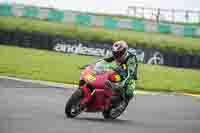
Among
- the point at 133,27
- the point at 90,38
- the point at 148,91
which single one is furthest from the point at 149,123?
the point at 133,27

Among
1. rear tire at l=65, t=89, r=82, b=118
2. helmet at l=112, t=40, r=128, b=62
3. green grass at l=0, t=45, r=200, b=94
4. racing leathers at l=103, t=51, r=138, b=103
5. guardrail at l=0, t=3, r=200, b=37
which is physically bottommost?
green grass at l=0, t=45, r=200, b=94

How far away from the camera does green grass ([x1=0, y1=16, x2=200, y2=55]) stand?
37938 millimetres

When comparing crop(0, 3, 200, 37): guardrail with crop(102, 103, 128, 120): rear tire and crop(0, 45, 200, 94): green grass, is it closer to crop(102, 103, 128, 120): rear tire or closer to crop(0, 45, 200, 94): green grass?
crop(0, 45, 200, 94): green grass

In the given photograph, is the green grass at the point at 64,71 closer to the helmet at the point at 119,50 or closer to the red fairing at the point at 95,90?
the helmet at the point at 119,50

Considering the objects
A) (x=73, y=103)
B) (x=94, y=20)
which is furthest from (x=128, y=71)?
(x=94, y=20)

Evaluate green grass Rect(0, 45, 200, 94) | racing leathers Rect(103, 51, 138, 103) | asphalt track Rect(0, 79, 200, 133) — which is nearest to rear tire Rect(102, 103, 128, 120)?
asphalt track Rect(0, 79, 200, 133)

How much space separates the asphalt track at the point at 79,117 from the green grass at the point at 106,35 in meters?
17.4

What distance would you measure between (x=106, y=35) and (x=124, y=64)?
26.6m

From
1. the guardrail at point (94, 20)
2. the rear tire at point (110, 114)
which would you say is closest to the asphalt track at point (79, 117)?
the rear tire at point (110, 114)

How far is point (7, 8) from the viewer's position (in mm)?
44125

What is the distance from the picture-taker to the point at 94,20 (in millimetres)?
44375

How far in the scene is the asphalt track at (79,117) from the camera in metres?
11.0

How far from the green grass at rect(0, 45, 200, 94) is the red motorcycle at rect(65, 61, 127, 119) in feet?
34.3

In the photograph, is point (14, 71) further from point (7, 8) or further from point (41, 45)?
point (7, 8)
